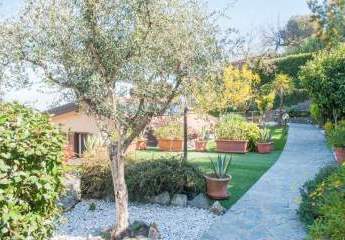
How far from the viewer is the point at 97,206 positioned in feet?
33.9

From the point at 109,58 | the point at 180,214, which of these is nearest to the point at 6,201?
the point at 109,58

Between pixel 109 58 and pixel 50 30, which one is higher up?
pixel 50 30

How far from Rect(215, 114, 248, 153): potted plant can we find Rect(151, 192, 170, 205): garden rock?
32.6 feet

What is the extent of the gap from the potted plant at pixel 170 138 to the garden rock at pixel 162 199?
32.0ft

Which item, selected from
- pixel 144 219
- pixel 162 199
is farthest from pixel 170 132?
pixel 144 219

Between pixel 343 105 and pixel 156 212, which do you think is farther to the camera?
pixel 343 105

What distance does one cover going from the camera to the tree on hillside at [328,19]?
24812 millimetres

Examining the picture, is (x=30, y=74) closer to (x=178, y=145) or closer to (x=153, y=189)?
(x=153, y=189)

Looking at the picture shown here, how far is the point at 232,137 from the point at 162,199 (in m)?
10.4

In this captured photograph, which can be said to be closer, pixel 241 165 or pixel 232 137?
pixel 241 165

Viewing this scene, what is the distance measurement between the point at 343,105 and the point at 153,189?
1212 centimetres

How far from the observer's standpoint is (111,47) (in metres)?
6.73

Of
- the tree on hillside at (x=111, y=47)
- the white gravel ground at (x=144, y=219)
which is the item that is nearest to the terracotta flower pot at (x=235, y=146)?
the white gravel ground at (x=144, y=219)

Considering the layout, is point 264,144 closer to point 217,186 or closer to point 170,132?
point 170,132
